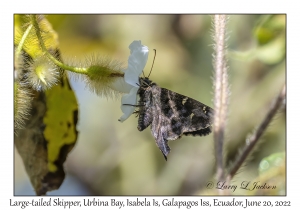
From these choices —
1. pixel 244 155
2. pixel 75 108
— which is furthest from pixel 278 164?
pixel 75 108

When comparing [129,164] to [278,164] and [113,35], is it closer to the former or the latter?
[113,35]

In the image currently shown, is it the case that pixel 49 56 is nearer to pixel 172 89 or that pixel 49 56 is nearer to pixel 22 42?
pixel 22 42

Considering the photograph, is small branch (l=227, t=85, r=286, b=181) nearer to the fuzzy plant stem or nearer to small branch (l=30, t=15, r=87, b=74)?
the fuzzy plant stem

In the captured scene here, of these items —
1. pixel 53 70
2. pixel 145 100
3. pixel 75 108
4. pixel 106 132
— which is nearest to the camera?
pixel 53 70

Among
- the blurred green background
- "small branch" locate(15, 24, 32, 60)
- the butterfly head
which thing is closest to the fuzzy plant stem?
the butterfly head

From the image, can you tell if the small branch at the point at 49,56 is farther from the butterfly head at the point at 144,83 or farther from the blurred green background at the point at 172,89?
the blurred green background at the point at 172,89
